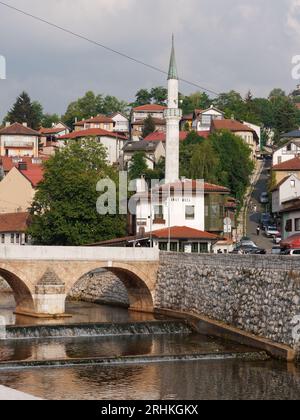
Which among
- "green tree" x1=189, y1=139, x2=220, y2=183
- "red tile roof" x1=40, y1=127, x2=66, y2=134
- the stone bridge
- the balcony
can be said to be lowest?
the stone bridge

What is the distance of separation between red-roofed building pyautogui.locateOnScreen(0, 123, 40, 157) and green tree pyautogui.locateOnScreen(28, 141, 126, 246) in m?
63.5

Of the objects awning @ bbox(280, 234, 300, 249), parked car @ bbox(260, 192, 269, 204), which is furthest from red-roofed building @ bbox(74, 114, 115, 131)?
awning @ bbox(280, 234, 300, 249)

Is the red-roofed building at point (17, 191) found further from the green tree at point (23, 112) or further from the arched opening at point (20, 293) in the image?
the green tree at point (23, 112)

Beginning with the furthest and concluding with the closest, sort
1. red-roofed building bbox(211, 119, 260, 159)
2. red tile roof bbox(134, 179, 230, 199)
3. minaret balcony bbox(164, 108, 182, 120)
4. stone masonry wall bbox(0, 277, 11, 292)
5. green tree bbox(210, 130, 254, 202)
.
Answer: red-roofed building bbox(211, 119, 260, 159)
green tree bbox(210, 130, 254, 202)
minaret balcony bbox(164, 108, 182, 120)
stone masonry wall bbox(0, 277, 11, 292)
red tile roof bbox(134, 179, 230, 199)

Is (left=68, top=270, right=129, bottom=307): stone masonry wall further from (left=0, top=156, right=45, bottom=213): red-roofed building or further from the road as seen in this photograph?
(left=0, top=156, right=45, bottom=213): red-roofed building

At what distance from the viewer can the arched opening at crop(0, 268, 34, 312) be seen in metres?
54.5

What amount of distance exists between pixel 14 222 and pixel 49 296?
41542 millimetres

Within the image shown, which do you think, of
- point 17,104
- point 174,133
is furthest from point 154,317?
point 17,104

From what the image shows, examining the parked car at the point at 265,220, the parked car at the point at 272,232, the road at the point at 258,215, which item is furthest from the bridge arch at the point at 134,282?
the parked car at the point at 265,220

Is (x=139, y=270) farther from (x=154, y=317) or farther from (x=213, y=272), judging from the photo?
(x=213, y=272)

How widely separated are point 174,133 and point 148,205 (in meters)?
24.2

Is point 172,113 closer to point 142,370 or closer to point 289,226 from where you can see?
point 289,226

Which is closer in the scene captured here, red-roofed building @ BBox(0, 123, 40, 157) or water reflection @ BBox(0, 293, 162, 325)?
water reflection @ BBox(0, 293, 162, 325)

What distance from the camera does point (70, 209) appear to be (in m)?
77.8
